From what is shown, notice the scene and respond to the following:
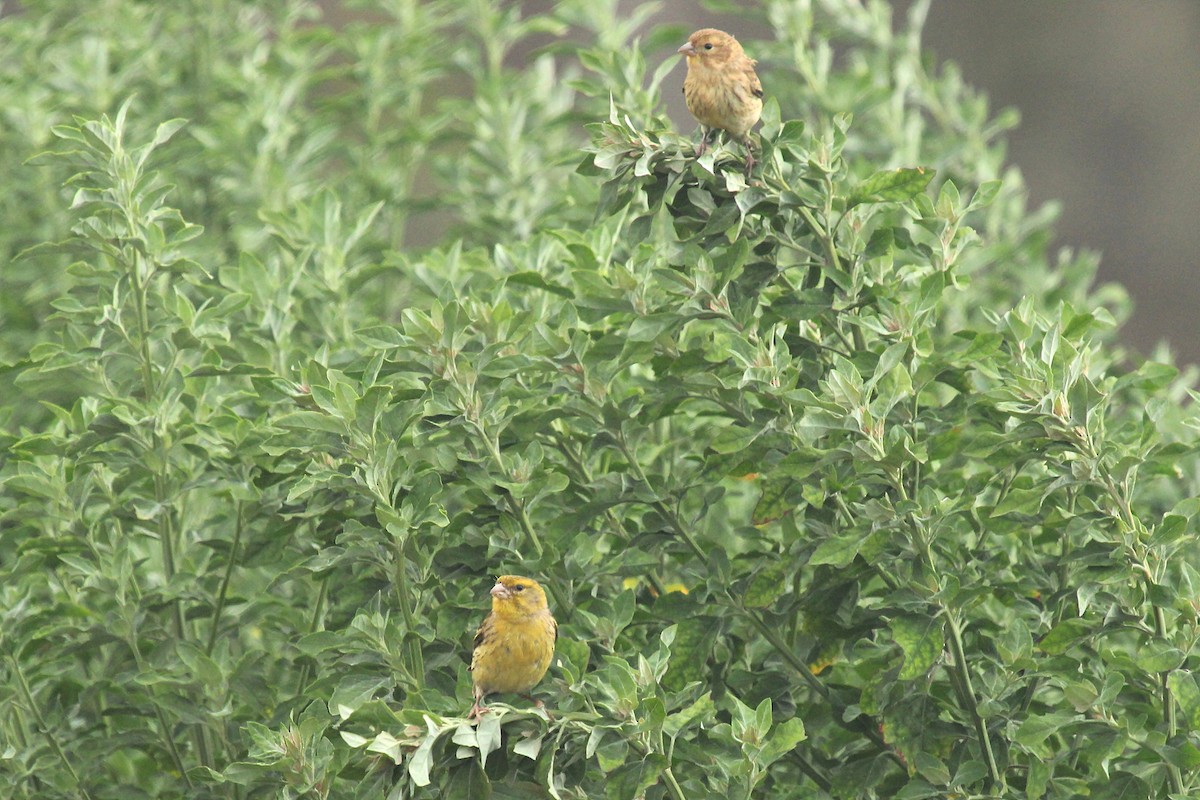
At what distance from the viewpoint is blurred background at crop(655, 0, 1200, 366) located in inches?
332

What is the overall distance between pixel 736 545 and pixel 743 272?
1091mm

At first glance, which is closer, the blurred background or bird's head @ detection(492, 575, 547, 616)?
bird's head @ detection(492, 575, 547, 616)

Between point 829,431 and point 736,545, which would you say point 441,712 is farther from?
point 736,545

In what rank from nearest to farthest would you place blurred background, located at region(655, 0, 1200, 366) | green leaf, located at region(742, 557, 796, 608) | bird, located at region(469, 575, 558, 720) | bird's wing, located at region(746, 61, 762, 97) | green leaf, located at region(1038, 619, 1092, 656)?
bird, located at region(469, 575, 558, 720), green leaf, located at region(1038, 619, 1092, 656), green leaf, located at region(742, 557, 796, 608), bird's wing, located at region(746, 61, 762, 97), blurred background, located at region(655, 0, 1200, 366)

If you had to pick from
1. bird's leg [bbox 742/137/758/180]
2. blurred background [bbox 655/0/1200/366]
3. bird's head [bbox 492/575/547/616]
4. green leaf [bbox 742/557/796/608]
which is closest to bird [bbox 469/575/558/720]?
bird's head [bbox 492/575/547/616]

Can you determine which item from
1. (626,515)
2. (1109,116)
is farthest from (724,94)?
(1109,116)

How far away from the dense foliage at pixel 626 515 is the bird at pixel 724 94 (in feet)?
0.16

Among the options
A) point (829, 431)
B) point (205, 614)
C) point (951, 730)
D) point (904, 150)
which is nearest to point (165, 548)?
point (205, 614)

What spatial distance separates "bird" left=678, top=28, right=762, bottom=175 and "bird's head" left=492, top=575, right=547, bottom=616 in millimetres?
804

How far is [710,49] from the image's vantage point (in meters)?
2.68

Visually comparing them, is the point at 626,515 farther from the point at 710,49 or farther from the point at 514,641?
the point at 710,49

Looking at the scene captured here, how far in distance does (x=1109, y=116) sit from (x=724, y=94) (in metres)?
7.10

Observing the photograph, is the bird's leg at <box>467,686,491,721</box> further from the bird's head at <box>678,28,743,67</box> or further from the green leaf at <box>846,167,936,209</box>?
the bird's head at <box>678,28,743,67</box>

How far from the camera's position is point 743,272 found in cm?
248
